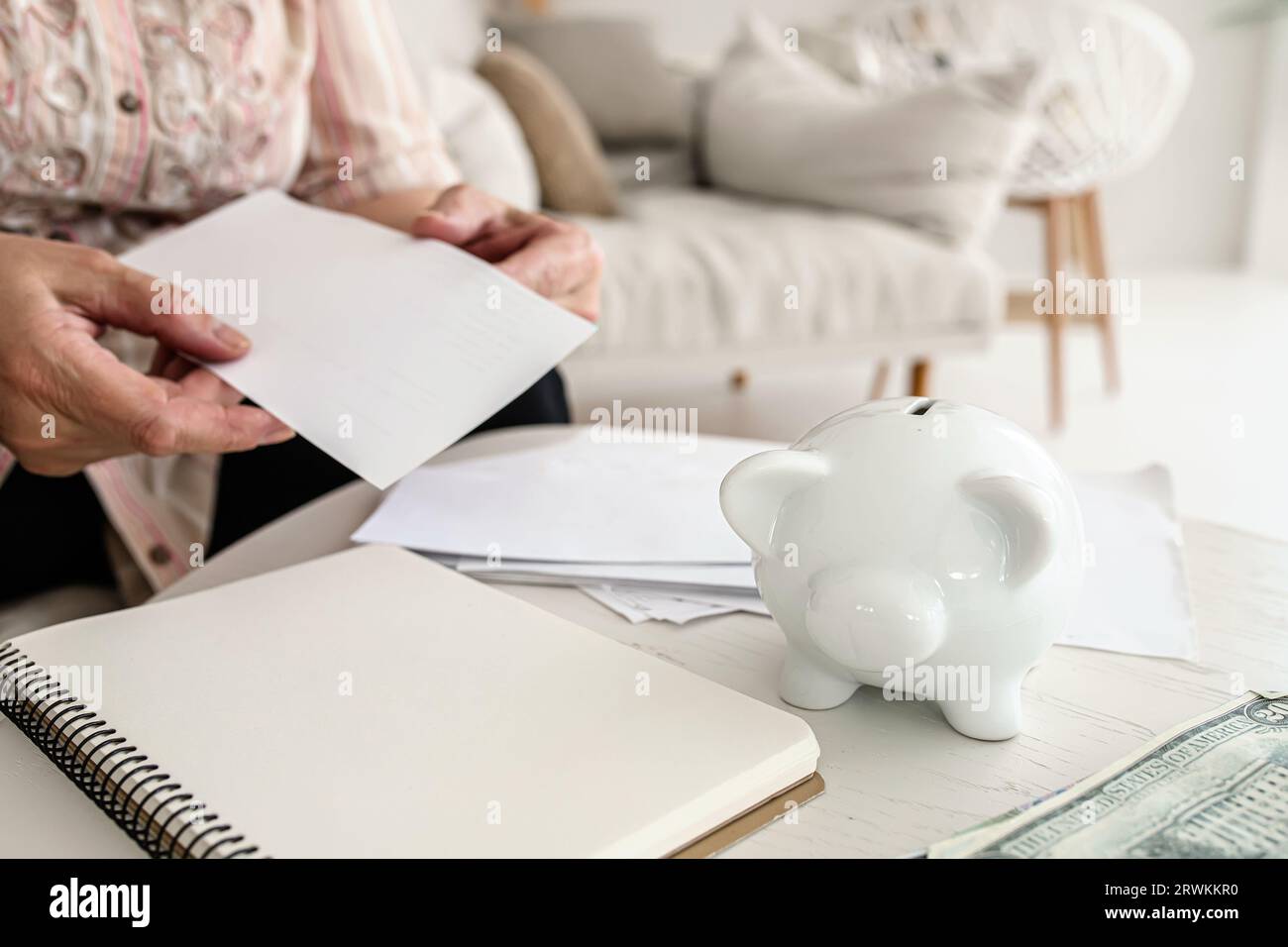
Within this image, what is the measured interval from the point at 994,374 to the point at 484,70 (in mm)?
1396

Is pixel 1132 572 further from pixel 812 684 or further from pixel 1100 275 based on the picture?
pixel 1100 275

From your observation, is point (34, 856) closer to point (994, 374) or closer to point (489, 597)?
point (489, 597)

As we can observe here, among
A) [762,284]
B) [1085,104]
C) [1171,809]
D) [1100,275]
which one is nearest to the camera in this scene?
[1171,809]

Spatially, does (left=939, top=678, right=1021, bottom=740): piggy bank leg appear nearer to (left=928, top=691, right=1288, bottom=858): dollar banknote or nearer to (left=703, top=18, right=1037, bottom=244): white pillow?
(left=928, top=691, right=1288, bottom=858): dollar banknote

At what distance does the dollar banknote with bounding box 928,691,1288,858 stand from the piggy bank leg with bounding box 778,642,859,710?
0.10 metres

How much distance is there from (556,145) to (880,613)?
6.05 feet

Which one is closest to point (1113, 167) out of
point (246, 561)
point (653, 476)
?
point (653, 476)

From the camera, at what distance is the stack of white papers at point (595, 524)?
577mm

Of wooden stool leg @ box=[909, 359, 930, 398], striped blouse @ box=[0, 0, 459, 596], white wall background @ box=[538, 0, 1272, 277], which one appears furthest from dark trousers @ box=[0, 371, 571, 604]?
white wall background @ box=[538, 0, 1272, 277]

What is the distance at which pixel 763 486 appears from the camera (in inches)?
16.9

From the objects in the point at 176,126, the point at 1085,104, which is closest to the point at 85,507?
the point at 176,126

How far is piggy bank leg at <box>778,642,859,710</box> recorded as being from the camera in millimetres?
456

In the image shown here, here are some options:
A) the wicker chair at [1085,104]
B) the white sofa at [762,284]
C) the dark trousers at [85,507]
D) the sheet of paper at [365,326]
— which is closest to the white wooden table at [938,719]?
the sheet of paper at [365,326]

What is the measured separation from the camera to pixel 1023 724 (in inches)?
17.7
